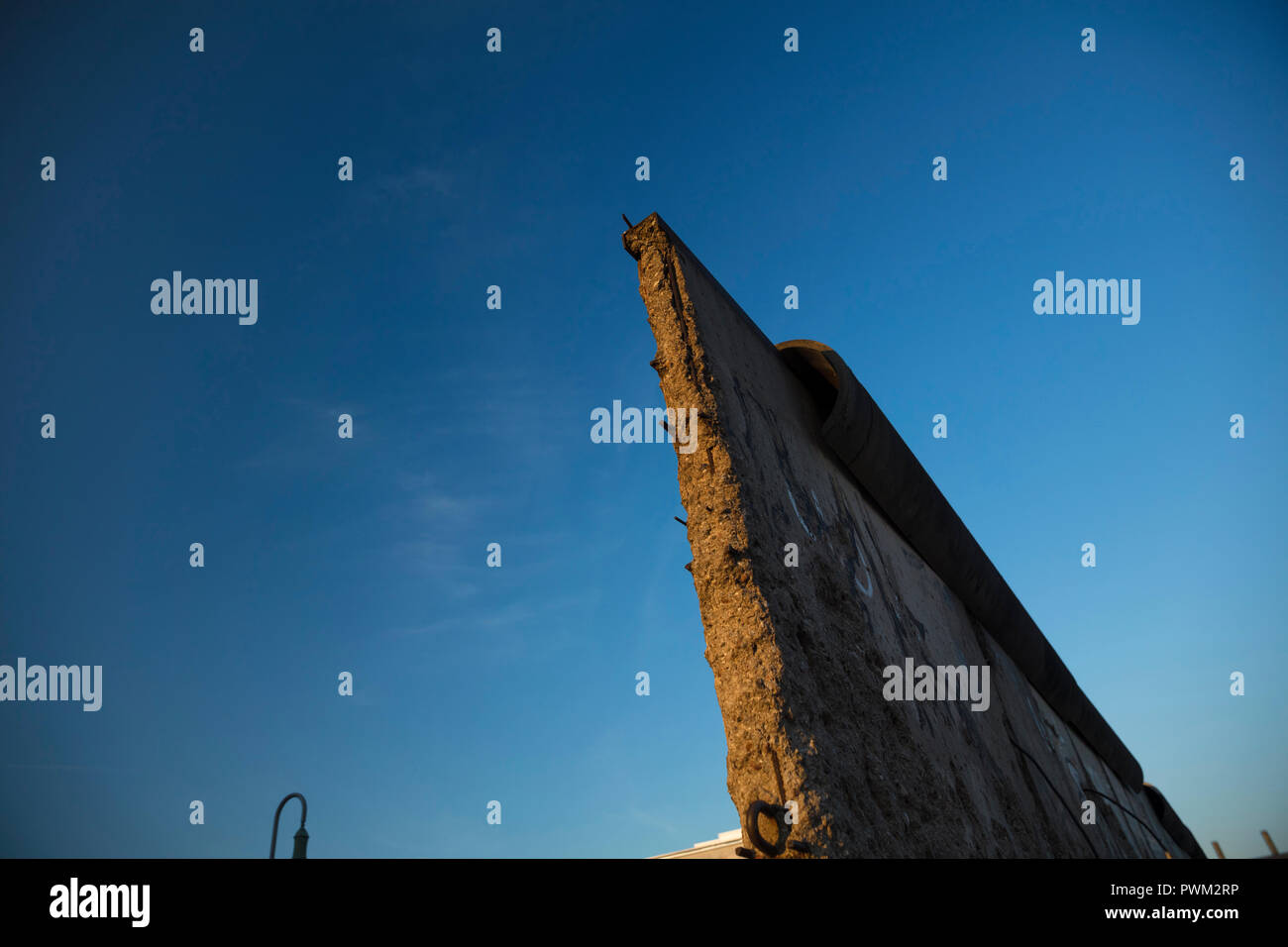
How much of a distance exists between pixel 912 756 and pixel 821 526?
99cm

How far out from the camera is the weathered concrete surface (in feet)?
6.73

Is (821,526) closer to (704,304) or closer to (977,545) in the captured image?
(704,304)

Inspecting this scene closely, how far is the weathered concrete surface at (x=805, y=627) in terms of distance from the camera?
2053 mm

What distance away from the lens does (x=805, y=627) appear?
2424mm
